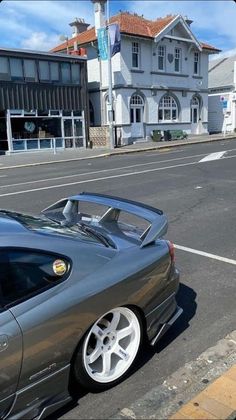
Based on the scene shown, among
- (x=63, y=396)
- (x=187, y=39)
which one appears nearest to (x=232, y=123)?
(x=187, y=39)

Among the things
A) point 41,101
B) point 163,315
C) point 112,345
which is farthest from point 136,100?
point 112,345

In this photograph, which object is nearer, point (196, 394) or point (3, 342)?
point (3, 342)

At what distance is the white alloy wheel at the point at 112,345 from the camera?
9.91 feet

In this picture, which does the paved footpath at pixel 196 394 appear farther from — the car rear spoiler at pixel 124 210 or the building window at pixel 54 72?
the building window at pixel 54 72

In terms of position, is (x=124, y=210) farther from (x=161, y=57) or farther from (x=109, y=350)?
(x=161, y=57)

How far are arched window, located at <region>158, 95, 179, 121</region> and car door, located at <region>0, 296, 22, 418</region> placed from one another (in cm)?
3411

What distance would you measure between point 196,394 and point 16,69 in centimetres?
2726

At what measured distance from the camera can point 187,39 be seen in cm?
3559

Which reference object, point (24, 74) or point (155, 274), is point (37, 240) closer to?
point (155, 274)

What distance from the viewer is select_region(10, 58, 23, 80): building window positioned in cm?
2709

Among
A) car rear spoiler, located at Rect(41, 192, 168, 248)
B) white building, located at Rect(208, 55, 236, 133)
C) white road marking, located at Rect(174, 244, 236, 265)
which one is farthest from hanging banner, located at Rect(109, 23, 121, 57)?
car rear spoiler, located at Rect(41, 192, 168, 248)

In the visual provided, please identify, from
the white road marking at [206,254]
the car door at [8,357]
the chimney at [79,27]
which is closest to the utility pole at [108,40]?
the chimney at [79,27]

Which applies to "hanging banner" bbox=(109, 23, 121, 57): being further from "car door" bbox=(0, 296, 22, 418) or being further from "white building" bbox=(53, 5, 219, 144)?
"car door" bbox=(0, 296, 22, 418)

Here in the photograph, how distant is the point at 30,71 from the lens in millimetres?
27953
